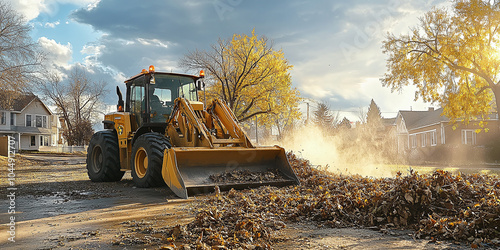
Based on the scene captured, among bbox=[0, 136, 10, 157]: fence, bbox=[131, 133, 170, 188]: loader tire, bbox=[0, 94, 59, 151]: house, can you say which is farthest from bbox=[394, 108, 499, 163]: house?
bbox=[0, 94, 59, 151]: house

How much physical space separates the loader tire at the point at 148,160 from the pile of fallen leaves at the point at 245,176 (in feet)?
4.32

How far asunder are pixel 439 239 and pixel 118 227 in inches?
152

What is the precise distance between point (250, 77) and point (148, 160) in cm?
1588

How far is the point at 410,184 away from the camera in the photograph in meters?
5.36

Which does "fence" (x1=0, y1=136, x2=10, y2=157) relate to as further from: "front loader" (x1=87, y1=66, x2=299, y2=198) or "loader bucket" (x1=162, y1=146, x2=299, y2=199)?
"loader bucket" (x1=162, y1=146, x2=299, y2=199)

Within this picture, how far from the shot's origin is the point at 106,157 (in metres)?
10.8

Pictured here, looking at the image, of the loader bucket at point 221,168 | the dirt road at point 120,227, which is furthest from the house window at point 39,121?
the loader bucket at point 221,168

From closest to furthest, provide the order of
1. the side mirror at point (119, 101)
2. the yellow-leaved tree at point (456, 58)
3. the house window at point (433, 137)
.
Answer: the side mirror at point (119, 101) → the yellow-leaved tree at point (456, 58) → the house window at point (433, 137)

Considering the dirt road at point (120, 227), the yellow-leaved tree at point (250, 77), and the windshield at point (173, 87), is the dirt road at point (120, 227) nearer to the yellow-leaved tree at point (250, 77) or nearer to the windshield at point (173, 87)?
the windshield at point (173, 87)

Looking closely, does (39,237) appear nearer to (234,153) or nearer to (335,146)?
(234,153)

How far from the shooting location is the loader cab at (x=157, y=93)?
999 cm

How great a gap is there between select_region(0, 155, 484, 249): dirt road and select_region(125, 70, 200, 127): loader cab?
237 centimetres

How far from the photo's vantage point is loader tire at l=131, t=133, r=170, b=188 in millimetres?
8523

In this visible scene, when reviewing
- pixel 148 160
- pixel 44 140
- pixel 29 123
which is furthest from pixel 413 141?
pixel 44 140
